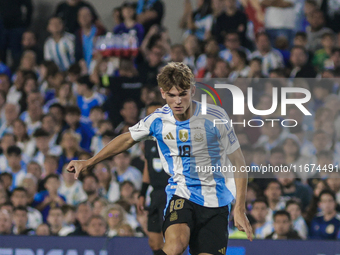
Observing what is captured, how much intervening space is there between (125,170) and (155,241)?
71.9 inches

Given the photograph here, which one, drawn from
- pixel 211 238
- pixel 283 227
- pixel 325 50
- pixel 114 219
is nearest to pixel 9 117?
pixel 114 219

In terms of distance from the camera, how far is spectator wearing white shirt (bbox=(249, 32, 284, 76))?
8.60m

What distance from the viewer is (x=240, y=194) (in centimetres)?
442

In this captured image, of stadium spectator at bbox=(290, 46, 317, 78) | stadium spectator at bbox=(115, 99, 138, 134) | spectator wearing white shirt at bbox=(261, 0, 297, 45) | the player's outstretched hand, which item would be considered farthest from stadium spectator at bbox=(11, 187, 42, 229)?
spectator wearing white shirt at bbox=(261, 0, 297, 45)

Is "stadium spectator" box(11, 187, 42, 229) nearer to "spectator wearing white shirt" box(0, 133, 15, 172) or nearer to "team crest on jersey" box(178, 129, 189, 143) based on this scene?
"spectator wearing white shirt" box(0, 133, 15, 172)

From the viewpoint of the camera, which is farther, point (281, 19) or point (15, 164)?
point (281, 19)

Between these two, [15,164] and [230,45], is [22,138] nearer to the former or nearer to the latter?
[15,164]

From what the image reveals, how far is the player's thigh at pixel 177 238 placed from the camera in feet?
13.8

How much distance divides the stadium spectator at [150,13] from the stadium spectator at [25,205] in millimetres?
3770

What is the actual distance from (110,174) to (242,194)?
150 inches

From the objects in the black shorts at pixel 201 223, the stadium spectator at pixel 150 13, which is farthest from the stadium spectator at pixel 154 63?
the black shorts at pixel 201 223

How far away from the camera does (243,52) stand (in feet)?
28.0

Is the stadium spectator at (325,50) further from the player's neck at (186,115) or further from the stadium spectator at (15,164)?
the stadium spectator at (15,164)

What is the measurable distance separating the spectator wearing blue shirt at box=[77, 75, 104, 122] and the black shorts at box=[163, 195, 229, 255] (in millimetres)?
4821
